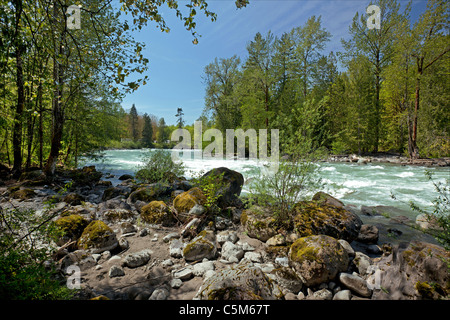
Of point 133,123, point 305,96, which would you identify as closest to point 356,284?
point 305,96

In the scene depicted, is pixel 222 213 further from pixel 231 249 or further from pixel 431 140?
pixel 431 140

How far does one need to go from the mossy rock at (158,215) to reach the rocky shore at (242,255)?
0.9 inches

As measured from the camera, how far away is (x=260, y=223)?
3.68m

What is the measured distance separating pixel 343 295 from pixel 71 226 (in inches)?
179

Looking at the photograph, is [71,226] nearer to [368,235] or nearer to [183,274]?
[183,274]

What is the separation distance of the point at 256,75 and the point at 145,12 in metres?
19.9

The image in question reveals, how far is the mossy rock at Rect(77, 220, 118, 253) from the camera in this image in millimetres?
3258

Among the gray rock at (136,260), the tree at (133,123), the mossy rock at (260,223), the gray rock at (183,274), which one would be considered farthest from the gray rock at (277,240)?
the tree at (133,123)

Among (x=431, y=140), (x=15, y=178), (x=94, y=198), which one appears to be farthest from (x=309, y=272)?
(x=431, y=140)

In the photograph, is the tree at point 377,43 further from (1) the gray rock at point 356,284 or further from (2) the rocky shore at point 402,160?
(1) the gray rock at point 356,284

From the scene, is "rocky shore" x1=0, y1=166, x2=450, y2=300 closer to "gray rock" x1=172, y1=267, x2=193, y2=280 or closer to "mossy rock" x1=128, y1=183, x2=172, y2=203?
"gray rock" x1=172, y1=267, x2=193, y2=280

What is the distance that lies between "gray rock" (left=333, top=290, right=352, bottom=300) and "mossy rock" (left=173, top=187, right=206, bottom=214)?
3013 mm

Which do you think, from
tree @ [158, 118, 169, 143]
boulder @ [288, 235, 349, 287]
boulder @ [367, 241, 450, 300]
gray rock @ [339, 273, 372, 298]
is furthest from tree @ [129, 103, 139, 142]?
boulder @ [367, 241, 450, 300]

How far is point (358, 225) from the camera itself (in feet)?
12.0
